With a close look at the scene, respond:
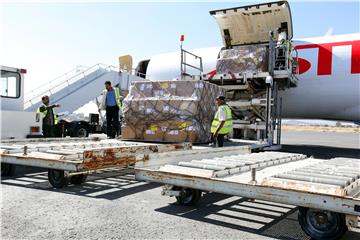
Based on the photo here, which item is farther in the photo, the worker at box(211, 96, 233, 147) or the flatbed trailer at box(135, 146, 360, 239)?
the worker at box(211, 96, 233, 147)

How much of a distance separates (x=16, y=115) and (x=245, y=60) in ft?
22.9

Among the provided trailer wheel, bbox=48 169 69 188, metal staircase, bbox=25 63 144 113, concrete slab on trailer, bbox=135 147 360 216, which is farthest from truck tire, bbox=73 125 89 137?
concrete slab on trailer, bbox=135 147 360 216

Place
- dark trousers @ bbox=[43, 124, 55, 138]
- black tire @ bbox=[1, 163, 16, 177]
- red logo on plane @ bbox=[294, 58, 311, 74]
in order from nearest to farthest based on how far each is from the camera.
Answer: black tire @ bbox=[1, 163, 16, 177], dark trousers @ bbox=[43, 124, 55, 138], red logo on plane @ bbox=[294, 58, 311, 74]

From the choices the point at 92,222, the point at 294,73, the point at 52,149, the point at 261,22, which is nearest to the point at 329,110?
the point at 294,73

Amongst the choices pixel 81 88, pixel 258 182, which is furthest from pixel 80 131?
pixel 258 182

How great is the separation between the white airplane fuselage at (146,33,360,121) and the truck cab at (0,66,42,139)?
8.65m

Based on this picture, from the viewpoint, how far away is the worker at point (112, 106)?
9867mm

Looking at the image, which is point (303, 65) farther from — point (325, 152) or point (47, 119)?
point (47, 119)

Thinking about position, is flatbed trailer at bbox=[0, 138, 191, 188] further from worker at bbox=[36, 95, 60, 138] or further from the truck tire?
the truck tire

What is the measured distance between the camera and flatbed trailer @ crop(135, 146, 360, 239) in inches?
133

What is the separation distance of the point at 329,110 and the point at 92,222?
10822 millimetres

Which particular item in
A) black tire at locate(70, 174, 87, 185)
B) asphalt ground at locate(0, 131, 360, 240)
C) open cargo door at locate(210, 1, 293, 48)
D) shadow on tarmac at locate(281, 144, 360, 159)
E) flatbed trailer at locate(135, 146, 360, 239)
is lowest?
shadow on tarmac at locate(281, 144, 360, 159)

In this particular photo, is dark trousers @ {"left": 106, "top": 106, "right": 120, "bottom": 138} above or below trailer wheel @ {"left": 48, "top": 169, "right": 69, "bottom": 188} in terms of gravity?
above

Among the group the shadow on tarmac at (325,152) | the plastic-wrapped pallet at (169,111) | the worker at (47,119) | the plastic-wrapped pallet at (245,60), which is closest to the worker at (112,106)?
the plastic-wrapped pallet at (169,111)
